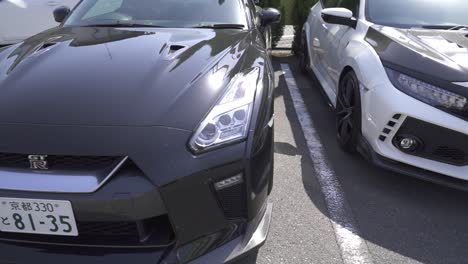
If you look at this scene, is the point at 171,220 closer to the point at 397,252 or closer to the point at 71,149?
the point at 71,149

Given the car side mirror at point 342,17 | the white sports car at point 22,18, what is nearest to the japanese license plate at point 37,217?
the car side mirror at point 342,17

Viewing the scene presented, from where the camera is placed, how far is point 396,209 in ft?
8.83

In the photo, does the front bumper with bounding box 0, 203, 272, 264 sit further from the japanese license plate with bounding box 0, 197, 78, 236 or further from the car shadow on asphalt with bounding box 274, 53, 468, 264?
the car shadow on asphalt with bounding box 274, 53, 468, 264

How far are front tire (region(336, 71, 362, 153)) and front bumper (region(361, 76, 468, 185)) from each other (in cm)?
23

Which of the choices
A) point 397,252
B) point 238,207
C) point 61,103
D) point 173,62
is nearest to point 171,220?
point 238,207

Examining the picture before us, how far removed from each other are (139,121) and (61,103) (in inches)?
15.7

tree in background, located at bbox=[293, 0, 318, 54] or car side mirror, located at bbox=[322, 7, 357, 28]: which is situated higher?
car side mirror, located at bbox=[322, 7, 357, 28]

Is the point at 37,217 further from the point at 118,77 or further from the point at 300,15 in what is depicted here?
the point at 300,15

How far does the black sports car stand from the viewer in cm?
158

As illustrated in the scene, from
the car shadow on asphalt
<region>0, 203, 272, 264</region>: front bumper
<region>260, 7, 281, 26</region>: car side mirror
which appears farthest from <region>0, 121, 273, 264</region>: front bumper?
<region>260, 7, 281, 26</region>: car side mirror

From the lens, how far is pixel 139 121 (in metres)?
1.73

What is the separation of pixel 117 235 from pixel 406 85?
1953 millimetres

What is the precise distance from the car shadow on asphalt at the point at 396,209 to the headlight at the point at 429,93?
0.70 meters

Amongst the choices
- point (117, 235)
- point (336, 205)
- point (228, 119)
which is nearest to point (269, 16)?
point (336, 205)
